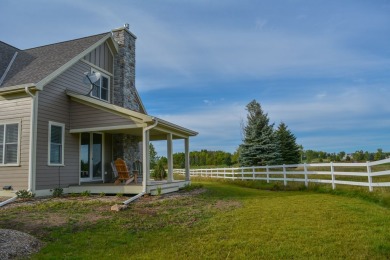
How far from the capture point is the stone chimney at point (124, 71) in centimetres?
1448

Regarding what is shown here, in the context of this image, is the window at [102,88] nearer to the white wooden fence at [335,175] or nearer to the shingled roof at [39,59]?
the shingled roof at [39,59]

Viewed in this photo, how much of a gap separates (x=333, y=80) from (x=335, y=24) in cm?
373

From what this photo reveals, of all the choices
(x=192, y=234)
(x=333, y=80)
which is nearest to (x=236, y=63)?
(x=333, y=80)

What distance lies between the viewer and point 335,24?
1047 cm

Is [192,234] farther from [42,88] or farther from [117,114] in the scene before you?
[42,88]

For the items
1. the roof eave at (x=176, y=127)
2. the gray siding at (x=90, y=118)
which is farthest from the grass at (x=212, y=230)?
the roof eave at (x=176, y=127)

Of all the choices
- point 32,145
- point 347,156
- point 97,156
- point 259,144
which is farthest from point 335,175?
point 347,156

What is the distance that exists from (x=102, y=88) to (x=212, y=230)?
33.2 feet

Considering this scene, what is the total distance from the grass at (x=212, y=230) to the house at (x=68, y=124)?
2.35 metres

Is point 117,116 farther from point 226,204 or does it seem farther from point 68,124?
point 226,204

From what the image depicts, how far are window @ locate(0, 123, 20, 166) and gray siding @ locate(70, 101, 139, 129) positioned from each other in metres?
1.82

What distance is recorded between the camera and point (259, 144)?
79.2 ft

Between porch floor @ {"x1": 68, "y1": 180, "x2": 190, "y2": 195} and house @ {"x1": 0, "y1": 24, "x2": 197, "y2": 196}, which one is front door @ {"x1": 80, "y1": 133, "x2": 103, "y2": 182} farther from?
porch floor @ {"x1": 68, "y1": 180, "x2": 190, "y2": 195}

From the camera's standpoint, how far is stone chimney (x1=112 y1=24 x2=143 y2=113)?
1448 cm
